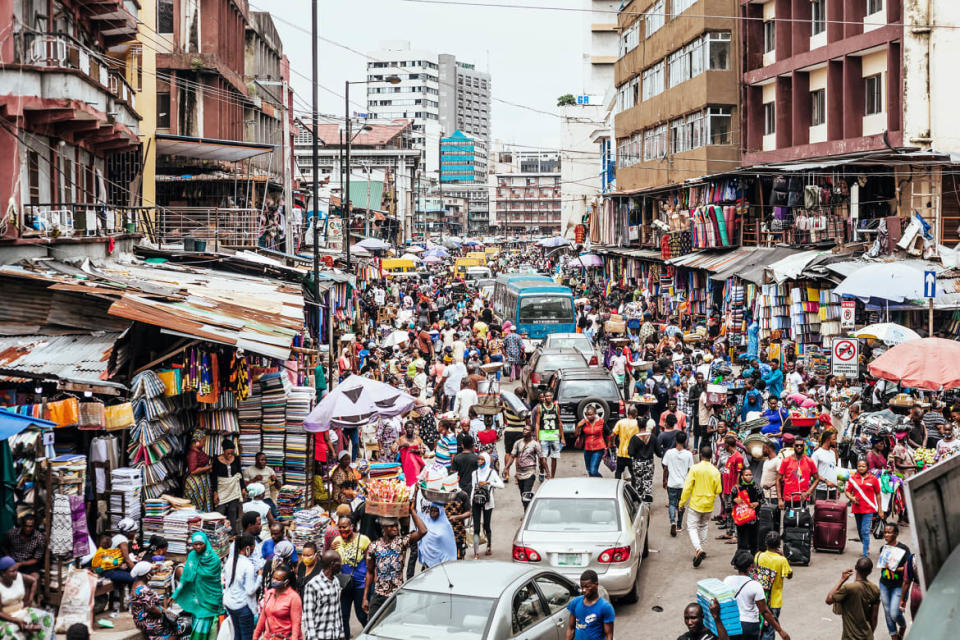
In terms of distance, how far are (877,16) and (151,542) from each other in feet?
81.3

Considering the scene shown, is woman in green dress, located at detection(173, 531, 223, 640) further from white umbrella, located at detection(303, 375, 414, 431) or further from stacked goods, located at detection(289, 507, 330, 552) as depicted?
white umbrella, located at detection(303, 375, 414, 431)

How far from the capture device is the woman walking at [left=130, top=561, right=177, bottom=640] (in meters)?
10.4

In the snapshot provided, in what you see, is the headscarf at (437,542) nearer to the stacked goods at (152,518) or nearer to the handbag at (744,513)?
the stacked goods at (152,518)

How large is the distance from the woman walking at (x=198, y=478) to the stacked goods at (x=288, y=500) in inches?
41.1

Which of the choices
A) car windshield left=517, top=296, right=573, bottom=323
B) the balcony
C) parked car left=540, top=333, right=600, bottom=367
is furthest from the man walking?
car windshield left=517, top=296, right=573, bottom=323

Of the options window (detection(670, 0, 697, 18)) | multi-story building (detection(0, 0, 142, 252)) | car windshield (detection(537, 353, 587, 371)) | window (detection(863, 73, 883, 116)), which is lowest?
car windshield (detection(537, 353, 587, 371))

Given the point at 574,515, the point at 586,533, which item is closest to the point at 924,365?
the point at 574,515

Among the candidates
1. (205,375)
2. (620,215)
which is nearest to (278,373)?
(205,375)

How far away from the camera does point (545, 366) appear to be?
24.5 m

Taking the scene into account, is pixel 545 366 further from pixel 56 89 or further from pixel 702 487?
pixel 56 89

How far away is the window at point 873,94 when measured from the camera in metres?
28.9

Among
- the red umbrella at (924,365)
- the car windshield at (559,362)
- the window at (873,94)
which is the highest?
the window at (873,94)

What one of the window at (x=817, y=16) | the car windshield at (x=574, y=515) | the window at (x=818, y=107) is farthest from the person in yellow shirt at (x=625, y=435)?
the window at (x=817, y=16)

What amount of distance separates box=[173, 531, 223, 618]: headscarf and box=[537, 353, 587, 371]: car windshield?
47.4ft
